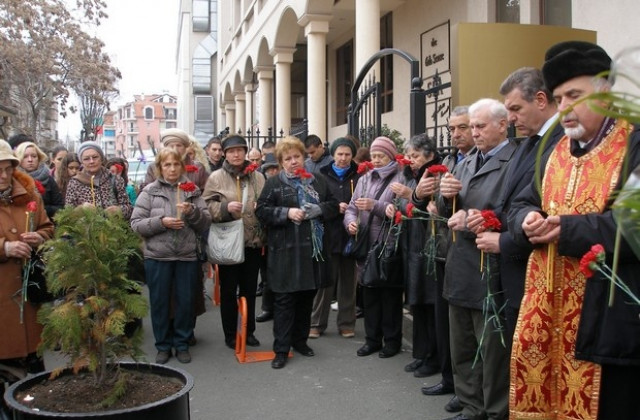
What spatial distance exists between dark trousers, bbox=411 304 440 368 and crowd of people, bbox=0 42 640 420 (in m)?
0.02

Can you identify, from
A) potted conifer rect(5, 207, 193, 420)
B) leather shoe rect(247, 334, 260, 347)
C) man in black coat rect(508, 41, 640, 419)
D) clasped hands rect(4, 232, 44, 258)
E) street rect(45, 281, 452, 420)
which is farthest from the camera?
leather shoe rect(247, 334, 260, 347)

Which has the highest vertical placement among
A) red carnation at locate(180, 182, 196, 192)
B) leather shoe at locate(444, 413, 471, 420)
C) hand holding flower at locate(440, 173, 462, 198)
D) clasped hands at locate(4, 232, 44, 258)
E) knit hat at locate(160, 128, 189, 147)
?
knit hat at locate(160, 128, 189, 147)

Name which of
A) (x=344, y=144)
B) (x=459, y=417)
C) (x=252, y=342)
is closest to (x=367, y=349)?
(x=252, y=342)

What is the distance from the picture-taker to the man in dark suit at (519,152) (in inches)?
130

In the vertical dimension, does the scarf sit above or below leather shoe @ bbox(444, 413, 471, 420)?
above

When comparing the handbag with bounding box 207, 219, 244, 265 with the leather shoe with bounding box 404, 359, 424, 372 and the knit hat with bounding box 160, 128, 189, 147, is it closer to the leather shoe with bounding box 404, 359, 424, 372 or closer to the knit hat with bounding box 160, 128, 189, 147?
the knit hat with bounding box 160, 128, 189, 147

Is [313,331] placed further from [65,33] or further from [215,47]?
[215,47]

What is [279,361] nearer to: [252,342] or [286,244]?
[252,342]

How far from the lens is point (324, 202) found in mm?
6223

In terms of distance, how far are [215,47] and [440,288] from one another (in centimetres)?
4622

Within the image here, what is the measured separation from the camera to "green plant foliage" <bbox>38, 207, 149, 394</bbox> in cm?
325

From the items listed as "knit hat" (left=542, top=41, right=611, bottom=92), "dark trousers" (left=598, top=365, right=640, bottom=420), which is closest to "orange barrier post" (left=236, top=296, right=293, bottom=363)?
"dark trousers" (left=598, top=365, right=640, bottom=420)

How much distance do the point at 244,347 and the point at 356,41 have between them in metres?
6.62

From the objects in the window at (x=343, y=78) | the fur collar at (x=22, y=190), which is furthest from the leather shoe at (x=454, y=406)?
the window at (x=343, y=78)
